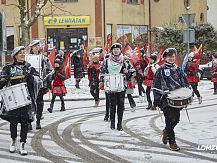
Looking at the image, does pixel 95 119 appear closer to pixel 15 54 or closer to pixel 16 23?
pixel 15 54

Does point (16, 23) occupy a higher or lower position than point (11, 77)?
higher

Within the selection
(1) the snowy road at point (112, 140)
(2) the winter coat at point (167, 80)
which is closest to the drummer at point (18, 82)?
(1) the snowy road at point (112, 140)

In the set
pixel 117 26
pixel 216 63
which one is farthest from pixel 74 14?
pixel 216 63

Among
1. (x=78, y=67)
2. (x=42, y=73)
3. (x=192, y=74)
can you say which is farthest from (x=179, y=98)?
(x=78, y=67)

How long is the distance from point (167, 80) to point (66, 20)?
29229mm

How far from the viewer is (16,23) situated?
37.0m

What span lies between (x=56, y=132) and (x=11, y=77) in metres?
2.34

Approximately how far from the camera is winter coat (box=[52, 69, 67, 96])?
13375 millimetres

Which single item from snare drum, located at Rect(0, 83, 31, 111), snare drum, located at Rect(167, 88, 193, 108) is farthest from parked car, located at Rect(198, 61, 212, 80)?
snare drum, located at Rect(0, 83, 31, 111)

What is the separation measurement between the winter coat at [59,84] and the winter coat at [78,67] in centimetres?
770

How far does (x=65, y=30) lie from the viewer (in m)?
36.3

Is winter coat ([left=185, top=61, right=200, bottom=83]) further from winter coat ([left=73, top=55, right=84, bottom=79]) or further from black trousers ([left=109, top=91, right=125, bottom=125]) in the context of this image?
winter coat ([left=73, top=55, right=84, bottom=79])

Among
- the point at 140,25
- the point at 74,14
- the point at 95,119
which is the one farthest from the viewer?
the point at 140,25

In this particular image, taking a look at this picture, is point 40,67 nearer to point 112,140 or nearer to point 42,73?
point 42,73
